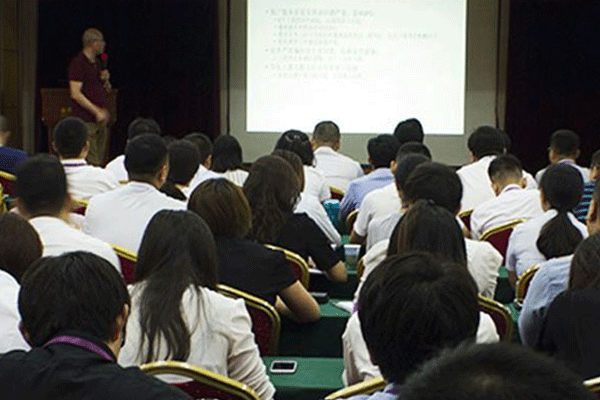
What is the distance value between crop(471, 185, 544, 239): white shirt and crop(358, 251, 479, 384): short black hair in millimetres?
3222

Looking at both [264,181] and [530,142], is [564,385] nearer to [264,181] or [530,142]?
[264,181]

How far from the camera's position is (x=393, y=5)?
9.67m

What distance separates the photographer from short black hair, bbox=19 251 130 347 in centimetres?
191

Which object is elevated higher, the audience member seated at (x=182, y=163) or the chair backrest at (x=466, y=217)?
the audience member seated at (x=182, y=163)

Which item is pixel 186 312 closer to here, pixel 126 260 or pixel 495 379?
pixel 126 260

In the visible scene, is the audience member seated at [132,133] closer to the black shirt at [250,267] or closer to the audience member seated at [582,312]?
the black shirt at [250,267]

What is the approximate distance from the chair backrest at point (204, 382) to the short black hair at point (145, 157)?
8.14 ft

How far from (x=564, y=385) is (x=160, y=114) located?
9.95m

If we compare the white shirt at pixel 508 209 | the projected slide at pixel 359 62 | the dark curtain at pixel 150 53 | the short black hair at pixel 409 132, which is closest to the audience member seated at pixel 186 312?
the white shirt at pixel 508 209

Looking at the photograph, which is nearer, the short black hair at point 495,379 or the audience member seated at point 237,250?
the short black hair at point 495,379

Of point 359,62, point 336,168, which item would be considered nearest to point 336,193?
point 336,168

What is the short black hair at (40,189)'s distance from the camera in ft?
12.0

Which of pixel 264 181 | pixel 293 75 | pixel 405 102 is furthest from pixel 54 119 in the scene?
pixel 264 181

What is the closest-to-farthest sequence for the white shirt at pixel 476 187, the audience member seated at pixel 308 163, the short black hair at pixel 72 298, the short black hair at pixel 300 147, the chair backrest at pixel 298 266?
the short black hair at pixel 72 298 < the chair backrest at pixel 298 266 < the white shirt at pixel 476 187 < the audience member seated at pixel 308 163 < the short black hair at pixel 300 147
